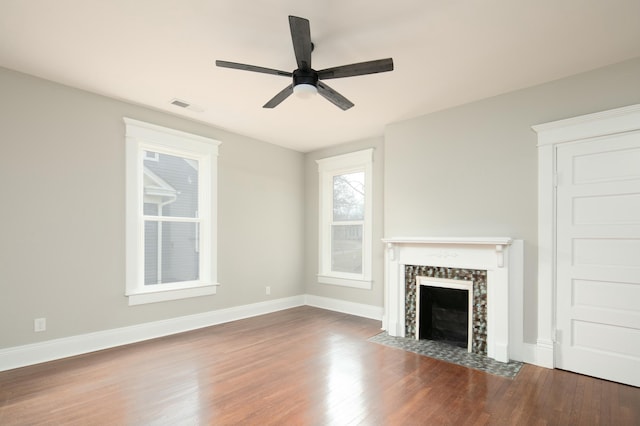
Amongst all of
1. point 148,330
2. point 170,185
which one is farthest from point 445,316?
point 170,185

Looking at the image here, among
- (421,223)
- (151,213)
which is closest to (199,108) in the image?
(151,213)

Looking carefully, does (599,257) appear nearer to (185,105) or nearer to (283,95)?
(283,95)

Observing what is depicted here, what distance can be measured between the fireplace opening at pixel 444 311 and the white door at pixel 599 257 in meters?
0.89

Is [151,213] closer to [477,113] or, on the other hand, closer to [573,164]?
[477,113]

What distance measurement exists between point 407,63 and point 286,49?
1.08m

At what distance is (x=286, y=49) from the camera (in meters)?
2.72

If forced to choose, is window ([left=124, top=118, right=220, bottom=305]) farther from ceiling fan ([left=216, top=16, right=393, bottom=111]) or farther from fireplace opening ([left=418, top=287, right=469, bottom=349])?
fireplace opening ([left=418, top=287, right=469, bottom=349])

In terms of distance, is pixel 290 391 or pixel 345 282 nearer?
pixel 290 391

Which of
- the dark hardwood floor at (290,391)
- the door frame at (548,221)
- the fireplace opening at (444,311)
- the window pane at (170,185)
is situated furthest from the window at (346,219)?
the door frame at (548,221)

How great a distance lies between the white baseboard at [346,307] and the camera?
195 inches

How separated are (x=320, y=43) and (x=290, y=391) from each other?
281 cm

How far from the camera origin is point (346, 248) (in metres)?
5.53

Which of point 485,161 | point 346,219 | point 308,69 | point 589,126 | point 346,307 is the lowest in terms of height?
point 346,307

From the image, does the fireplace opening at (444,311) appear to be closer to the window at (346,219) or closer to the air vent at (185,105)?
the window at (346,219)
